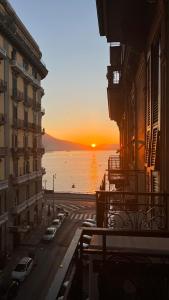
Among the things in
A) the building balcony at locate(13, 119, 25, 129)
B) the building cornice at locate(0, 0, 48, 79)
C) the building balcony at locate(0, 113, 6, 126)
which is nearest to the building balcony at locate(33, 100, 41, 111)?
the building cornice at locate(0, 0, 48, 79)

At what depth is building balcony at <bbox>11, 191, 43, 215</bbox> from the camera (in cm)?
3344

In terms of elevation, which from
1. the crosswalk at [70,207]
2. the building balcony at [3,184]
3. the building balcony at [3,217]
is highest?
the building balcony at [3,184]

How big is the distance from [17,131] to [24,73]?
628 centimetres

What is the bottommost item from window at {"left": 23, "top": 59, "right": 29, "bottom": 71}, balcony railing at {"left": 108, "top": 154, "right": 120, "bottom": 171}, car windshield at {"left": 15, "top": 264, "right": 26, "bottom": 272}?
car windshield at {"left": 15, "top": 264, "right": 26, "bottom": 272}

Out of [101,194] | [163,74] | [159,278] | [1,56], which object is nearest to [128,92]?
[1,56]

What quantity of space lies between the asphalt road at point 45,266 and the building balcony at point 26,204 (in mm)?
4280

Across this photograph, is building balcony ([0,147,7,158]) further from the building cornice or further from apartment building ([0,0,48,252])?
the building cornice

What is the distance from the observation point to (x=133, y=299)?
4.72m

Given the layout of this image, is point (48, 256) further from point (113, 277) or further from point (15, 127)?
point (113, 277)

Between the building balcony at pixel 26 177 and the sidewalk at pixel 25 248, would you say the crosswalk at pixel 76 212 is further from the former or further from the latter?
the building balcony at pixel 26 177

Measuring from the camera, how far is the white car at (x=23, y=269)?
25227 mm

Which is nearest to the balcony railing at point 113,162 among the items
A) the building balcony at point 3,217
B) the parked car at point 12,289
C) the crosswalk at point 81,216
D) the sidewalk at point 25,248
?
the building balcony at point 3,217

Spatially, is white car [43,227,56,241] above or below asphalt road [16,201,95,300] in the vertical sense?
above

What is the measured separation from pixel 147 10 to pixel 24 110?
28.7m
